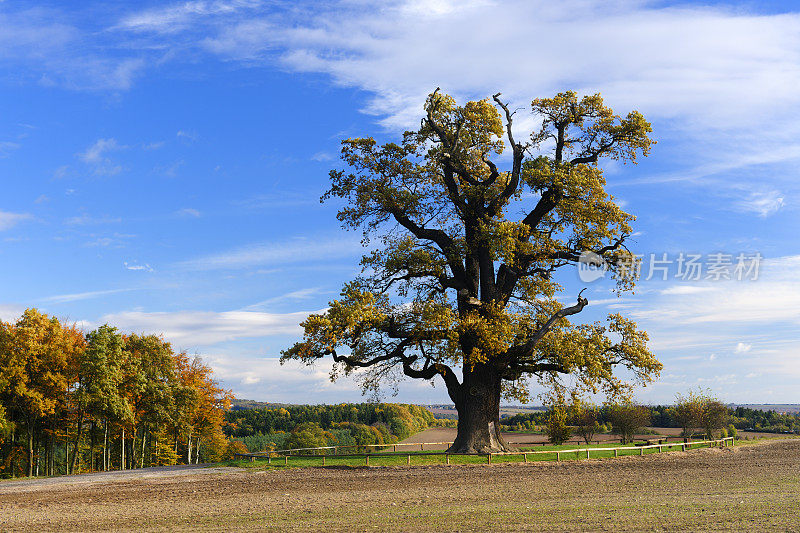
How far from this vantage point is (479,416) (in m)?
33.1

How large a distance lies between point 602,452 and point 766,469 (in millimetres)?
9868

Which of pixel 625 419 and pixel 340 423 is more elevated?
pixel 625 419

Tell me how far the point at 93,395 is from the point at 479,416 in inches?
1027

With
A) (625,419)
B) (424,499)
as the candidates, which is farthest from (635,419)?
(424,499)

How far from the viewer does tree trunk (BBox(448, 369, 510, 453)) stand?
32.7 meters

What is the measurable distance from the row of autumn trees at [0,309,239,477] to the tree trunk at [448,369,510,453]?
79.4ft

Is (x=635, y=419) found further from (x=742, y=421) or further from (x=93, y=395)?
(x=742, y=421)

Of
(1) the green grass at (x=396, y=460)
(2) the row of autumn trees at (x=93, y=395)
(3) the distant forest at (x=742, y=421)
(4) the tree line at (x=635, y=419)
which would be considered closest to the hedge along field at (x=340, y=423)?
(2) the row of autumn trees at (x=93, y=395)

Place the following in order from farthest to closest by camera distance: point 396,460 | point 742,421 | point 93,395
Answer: point 742,421
point 93,395
point 396,460

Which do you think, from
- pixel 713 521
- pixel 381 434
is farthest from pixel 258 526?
pixel 381 434

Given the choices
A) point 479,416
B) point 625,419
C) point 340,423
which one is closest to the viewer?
point 479,416

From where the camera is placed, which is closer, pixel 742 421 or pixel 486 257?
pixel 486 257

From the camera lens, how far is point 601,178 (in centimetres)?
3525

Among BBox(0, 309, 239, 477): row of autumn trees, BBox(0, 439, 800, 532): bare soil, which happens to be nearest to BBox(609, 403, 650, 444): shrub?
BBox(0, 439, 800, 532): bare soil
